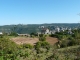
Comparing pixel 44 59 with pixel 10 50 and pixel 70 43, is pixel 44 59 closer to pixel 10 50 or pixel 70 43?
pixel 10 50

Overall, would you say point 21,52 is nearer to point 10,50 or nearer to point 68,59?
point 10,50

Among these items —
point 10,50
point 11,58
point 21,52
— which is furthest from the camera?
point 10,50

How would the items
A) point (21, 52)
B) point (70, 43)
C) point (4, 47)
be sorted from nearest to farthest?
point (21, 52), point (4, 47), point (70, 43)

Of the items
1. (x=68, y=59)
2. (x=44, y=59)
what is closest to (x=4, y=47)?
(x=44, y=59)

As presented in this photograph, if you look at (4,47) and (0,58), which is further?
(4,47)

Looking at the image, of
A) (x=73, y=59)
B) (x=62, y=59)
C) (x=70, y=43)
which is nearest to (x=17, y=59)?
(x=62, y=59)

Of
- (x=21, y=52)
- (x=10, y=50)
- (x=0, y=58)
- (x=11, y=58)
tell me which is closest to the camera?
(x=0, y=58)

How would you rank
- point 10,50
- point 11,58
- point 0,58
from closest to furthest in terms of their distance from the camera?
1. point 0,58
2. point 11,58
3. point 10,50

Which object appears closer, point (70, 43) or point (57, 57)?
point (57, 57)
